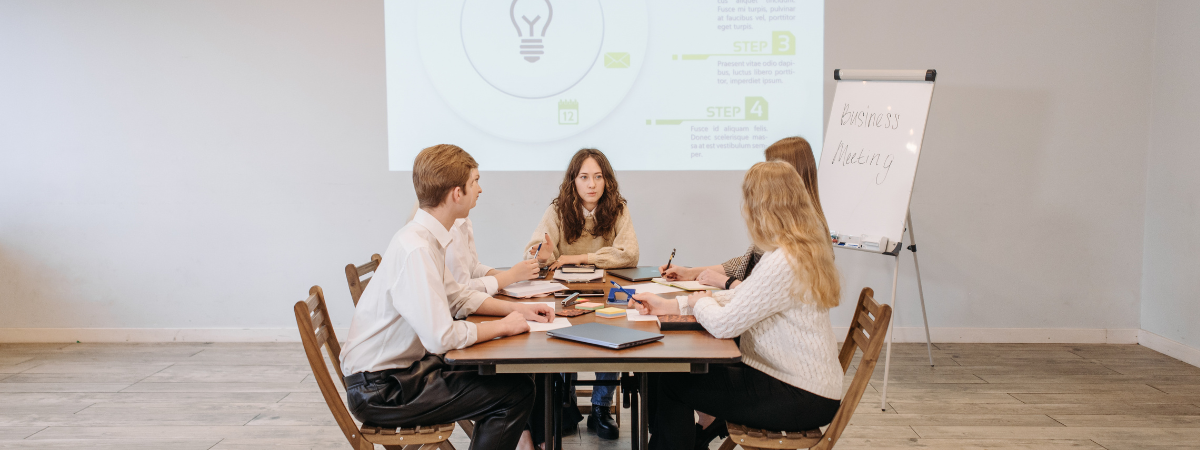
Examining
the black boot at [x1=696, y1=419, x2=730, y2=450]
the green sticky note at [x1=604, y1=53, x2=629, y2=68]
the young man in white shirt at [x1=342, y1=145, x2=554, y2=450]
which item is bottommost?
the black boot at [x1=696, y1=419, x2=730, y2=450]

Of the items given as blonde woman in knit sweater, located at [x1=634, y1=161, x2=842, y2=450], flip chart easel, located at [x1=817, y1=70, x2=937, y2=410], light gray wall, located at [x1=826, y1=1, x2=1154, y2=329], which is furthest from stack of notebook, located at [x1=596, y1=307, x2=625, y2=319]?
light gray wall, located at [x1=826, y1=1, x2=1154, y2=329]

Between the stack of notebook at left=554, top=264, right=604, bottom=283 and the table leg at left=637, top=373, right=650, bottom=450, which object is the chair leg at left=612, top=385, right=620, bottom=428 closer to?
the stack of notebook at left=554, top=264, right=604, bottom=283

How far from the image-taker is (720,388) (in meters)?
1.85

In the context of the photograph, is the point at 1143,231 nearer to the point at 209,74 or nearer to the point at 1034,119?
the point at 1034,119

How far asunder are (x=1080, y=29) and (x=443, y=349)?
13.6 feet

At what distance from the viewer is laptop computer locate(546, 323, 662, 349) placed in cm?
164

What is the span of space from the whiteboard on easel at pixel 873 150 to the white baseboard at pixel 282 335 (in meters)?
1.05

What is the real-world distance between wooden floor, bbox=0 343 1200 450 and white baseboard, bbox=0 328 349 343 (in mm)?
102

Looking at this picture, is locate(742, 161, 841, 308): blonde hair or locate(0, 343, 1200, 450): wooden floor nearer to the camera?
locate(742, 161, 841, 308): blonde hair

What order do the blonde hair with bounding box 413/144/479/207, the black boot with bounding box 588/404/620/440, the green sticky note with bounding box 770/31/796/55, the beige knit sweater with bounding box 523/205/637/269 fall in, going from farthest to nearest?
the green sticky note with bounding box 770/31/796/55 → the beige knit sweater with bounding box 523/205/637/269 → the black boot with bounding box 588/404/620/440 → the blonde hair with bounding box 413/144/479/207

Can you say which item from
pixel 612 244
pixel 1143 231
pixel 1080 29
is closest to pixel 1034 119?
pixel 1080 29

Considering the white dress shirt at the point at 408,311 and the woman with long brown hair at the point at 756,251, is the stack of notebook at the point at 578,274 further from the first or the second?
the white dress shirt at the point at 408,311

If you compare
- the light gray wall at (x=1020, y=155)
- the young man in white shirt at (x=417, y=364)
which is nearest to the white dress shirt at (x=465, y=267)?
the young man in white shirt at (x=417, y=364)

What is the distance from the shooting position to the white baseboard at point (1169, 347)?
3688mm
